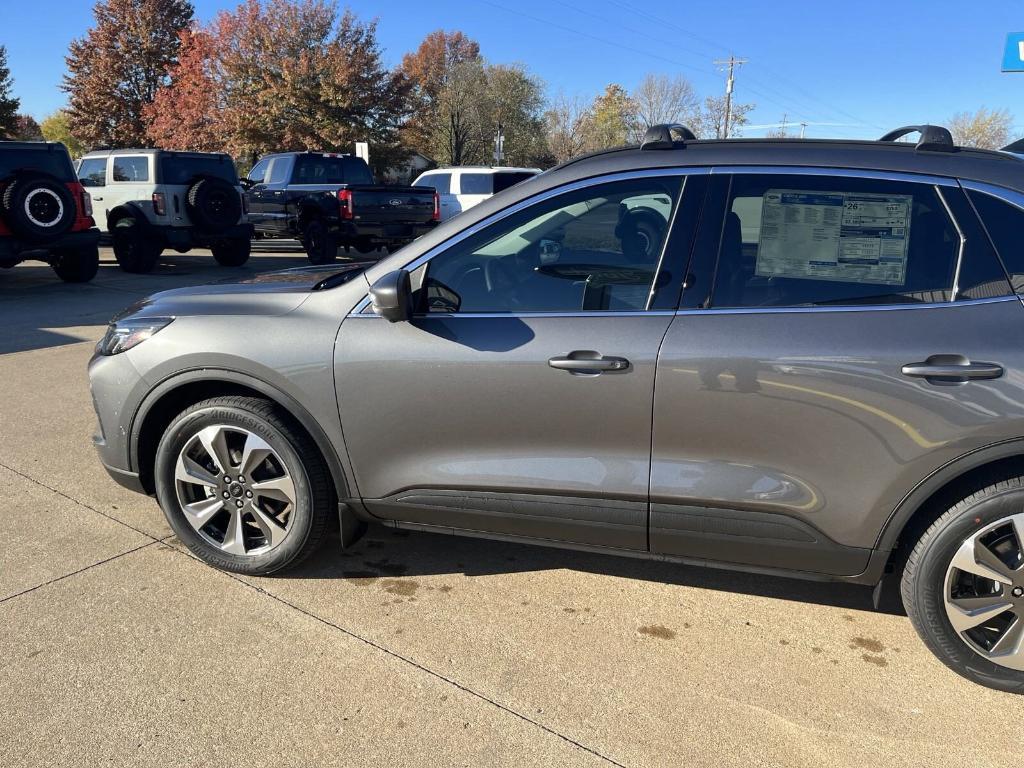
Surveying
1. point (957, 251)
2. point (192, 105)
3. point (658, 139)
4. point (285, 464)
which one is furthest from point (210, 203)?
point (192, 105)

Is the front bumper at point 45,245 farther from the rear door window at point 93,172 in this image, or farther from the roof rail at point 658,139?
the roof rail at point 658,139

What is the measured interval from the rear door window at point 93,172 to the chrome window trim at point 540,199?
12581 millimetres

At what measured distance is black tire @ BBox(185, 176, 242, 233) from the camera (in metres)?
12.5

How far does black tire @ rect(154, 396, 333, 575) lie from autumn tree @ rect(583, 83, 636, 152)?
192 ft

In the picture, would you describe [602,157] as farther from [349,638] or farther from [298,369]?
[349,638]

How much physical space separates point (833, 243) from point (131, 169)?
13.0m

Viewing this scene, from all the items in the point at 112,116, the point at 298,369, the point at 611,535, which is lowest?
the point at 611,535

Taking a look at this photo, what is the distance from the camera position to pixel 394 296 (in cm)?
269

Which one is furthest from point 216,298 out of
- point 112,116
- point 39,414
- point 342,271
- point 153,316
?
point 112,116

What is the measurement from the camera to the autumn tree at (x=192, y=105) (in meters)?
34.4

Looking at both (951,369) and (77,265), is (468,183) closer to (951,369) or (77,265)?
(77,265)

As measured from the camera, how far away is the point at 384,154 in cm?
3591

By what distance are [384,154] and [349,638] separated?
116ft

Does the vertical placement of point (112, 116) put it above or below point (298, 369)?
above
